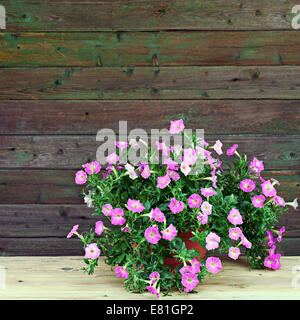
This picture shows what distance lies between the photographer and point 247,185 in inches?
47.9

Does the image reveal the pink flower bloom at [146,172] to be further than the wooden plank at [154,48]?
No

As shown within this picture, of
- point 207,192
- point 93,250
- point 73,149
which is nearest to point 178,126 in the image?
point 207,192

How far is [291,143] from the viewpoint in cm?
169

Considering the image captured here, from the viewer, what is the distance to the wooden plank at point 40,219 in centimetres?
170

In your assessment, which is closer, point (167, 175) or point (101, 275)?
point (167, 175)

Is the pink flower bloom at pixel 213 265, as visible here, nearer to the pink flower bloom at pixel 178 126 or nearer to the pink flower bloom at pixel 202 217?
the pink flower bloom at pixel 202 217

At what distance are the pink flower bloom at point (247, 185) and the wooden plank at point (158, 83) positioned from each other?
0.57 meters

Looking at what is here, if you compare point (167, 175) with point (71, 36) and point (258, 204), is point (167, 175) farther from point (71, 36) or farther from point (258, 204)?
point (71, 36)

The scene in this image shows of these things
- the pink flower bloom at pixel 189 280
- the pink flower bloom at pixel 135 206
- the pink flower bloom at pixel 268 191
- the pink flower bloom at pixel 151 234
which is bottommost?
the pink flower bloom at pixel 189 280

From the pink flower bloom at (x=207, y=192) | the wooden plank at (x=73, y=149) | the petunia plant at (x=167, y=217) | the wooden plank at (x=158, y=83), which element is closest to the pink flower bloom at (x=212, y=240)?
the petunia plant at (x=167, y=217)
